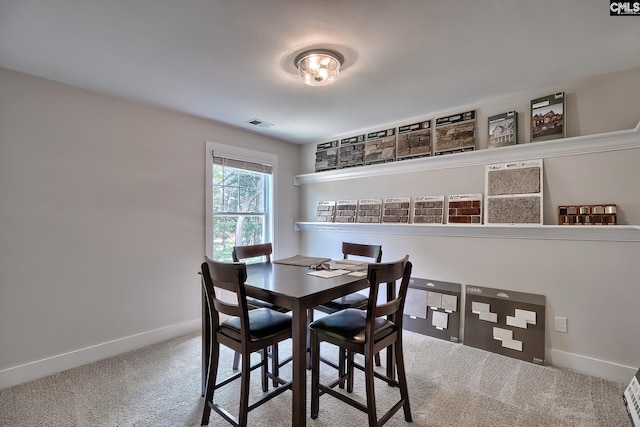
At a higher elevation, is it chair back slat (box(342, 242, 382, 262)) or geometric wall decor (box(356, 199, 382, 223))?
geometric wall decor (box(356, 199, 382, 223))

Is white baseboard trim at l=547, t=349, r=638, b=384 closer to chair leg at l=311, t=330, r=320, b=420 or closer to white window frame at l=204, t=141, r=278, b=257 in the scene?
chair leg at l=311, t=330, r=320, b=420

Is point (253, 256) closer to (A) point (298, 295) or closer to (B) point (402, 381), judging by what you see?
(A) point (298, 295)

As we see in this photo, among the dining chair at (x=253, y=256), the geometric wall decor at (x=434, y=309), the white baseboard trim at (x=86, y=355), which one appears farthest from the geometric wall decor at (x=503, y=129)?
the white baseboard trim at (x=86, y=355)

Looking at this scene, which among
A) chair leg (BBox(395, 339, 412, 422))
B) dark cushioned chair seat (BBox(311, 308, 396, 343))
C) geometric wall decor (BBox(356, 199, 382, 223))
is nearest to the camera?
dark cushioned chair seat (BBox(311, 308, 396, 343))

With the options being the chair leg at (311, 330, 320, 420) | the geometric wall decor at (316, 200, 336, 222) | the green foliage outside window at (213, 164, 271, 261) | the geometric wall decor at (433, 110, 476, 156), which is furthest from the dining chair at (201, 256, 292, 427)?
the geometric wall decor at (433, 110, 476, 156)

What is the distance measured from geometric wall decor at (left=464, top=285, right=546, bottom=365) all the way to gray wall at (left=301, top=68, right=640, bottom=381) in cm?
8

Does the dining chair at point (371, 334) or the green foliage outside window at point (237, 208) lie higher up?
the green foliage outside window at point (237, 208)

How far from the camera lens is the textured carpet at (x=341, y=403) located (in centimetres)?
181

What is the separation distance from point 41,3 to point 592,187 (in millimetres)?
3791

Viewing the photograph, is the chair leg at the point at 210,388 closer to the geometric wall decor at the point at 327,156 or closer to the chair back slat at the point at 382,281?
the chair back slat at the point at 382,281

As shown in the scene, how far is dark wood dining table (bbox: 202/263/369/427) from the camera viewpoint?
5.01ft

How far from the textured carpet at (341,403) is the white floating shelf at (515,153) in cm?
177

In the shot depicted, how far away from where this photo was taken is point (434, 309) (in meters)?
3.06

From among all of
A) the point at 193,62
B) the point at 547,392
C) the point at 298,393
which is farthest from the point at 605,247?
the point at 193,62
